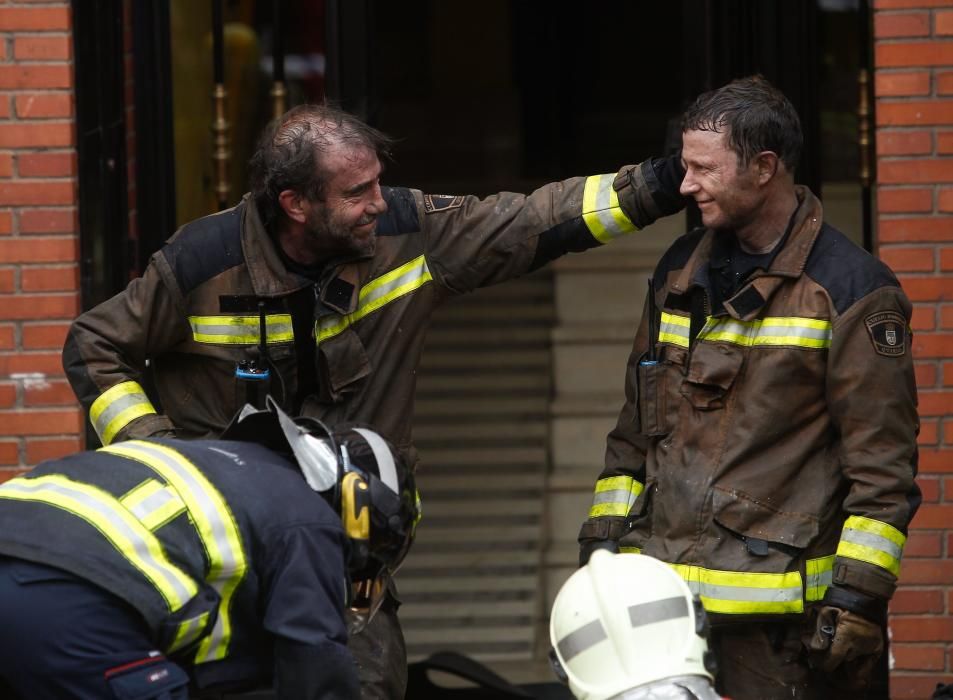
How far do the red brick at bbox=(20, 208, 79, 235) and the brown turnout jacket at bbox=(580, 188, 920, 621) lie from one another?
181 cm

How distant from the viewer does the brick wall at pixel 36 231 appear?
4.46m

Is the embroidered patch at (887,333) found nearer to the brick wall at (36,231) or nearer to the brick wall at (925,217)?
the brick wall at (925,217)

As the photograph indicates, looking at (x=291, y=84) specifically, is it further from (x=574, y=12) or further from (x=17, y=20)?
(x=574, y=12)

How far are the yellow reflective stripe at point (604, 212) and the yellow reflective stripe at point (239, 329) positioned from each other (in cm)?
77

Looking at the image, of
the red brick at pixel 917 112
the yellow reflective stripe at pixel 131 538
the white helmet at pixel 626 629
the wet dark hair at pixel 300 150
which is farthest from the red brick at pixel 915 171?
the yellow reflective stripe at pixel 131 538

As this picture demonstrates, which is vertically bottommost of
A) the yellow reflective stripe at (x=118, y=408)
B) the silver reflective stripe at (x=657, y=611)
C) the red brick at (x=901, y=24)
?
the silver reflective stripe at (x=657, y=611)

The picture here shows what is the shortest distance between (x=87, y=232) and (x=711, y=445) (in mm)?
2039

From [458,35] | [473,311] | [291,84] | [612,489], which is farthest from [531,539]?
[458,35]

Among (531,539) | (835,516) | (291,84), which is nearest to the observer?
(835,516)

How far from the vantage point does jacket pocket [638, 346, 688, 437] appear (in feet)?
12.2

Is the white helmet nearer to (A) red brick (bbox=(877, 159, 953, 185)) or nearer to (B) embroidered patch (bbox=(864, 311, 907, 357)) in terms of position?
(B) embroidered patch (bbox=(864, 311, 907, 357))

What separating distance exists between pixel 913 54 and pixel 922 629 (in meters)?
1.59

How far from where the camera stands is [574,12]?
9336 mm

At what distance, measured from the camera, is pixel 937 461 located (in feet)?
14.3
